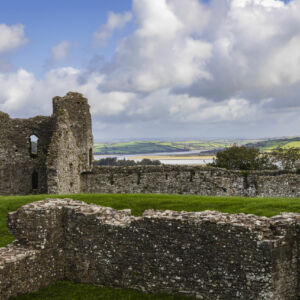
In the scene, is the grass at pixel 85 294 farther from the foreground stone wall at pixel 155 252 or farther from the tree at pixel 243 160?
the tree at pixel 243 160

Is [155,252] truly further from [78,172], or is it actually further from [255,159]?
[255,159]

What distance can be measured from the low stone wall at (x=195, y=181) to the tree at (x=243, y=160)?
3663 centimetres

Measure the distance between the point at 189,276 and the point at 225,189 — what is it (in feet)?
62.3

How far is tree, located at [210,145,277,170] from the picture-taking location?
6894 cm

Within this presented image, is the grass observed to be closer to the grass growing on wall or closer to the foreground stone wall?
the foreground stone wall

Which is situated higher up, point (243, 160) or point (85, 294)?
point (243, 160)

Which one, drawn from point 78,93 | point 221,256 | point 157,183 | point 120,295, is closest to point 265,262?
point 221,256

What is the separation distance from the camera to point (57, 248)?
15.5 m

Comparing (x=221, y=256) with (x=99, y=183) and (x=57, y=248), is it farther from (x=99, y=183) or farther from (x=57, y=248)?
(x=99, y=183)

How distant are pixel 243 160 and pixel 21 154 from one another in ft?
145

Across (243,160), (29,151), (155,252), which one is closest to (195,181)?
(29,151)

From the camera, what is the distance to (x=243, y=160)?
70.0 metres

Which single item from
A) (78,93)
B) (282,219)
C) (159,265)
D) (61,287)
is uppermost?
(78,93)

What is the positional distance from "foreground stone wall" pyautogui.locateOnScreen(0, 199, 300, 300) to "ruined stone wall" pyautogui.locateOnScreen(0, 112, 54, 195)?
20.8 metres
